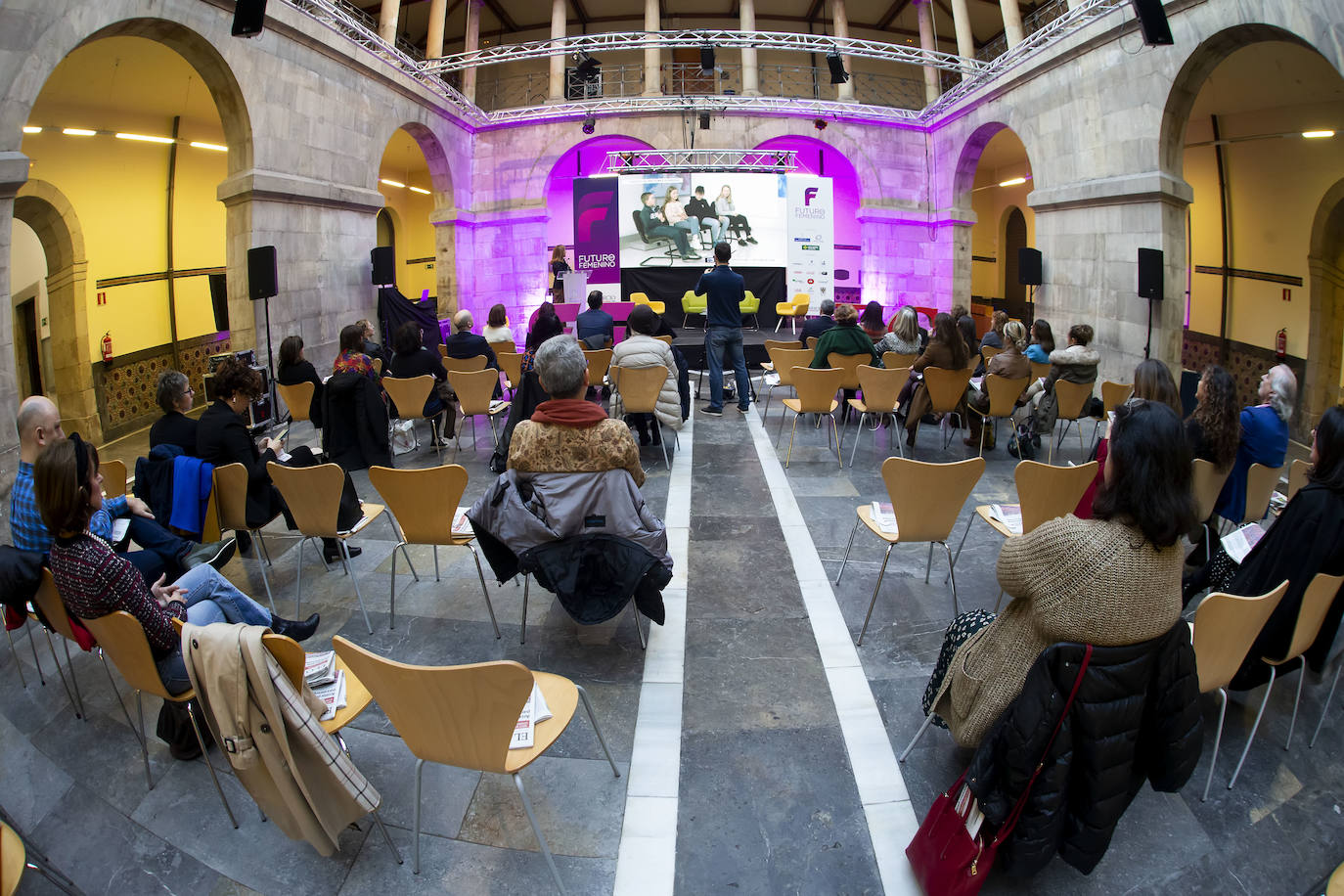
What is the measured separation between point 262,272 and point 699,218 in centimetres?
751

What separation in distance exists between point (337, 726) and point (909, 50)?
1404 cm

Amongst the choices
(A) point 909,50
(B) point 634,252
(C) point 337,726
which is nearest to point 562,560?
(C) point 337,726

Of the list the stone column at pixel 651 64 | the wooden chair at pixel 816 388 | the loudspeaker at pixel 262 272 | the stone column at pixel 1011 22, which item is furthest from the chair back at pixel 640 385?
the stone column at pixel 651 64

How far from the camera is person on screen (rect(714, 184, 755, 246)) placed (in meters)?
13.7

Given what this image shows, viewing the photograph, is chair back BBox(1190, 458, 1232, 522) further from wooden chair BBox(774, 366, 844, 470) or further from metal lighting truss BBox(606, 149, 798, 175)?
metal lighting truss BBox(606, 149, 798, 175)

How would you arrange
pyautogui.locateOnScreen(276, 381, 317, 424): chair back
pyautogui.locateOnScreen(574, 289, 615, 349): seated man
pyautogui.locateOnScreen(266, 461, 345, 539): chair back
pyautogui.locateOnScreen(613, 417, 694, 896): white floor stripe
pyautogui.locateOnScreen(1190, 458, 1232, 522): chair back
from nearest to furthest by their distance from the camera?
1. pyautogui.locateOnScreen(613, 417, 694, 896): white floor stripe
2. pyautogui.locateOnScreen(266, 461, 345, 539): chair back
3. pyautogui.locateOnScreen(1190, 458, 1232, 522): chair back
4. pyautogui.locateOnScreen(276, 381, 317, 424): chair back
5. pyautogui.locateOnScreen(574, 289, 615, 349): seated man

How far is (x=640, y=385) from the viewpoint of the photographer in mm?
5926

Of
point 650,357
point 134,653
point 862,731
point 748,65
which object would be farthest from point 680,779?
point 748,65

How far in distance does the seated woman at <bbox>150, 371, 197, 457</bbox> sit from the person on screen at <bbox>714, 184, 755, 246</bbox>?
10.8 m

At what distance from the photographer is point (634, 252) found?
14.0 metres

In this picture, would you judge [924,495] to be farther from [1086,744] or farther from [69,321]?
[69,321]

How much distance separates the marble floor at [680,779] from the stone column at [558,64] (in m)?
13.9

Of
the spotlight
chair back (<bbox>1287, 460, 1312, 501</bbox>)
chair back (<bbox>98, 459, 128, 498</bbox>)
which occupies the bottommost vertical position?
chair back (<bbox>1287, 460, 1312, 501</bbox>)

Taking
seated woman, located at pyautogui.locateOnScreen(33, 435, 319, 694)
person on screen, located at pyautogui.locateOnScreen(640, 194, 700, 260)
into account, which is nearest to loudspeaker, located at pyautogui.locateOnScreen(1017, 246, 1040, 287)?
person on screen, located at pyautogui.locateOnScreen(640, 194, 700, 260)
